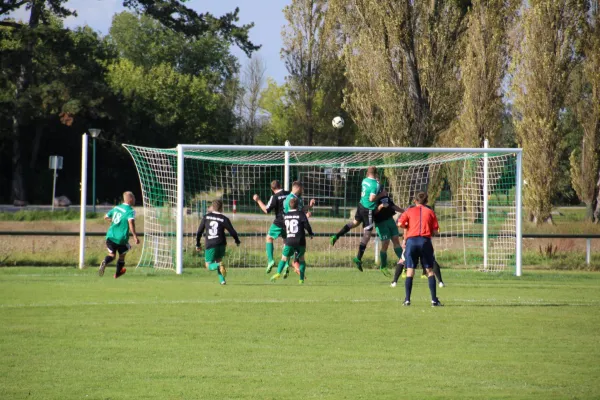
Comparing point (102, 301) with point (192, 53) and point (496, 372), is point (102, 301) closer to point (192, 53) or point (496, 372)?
point (496, 372)

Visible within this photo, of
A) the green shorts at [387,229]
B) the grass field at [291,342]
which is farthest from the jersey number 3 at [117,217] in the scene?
the green shorts at [387,229]

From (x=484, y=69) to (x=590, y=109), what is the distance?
23.7ft

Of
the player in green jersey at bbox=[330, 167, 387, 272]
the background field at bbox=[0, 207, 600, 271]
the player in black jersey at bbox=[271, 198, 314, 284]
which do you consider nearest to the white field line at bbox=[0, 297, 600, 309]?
the player in black jersey at bbox=[271, 198, 314, 284]

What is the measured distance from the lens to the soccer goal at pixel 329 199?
21.5 metres

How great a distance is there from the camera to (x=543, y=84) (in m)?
36.3

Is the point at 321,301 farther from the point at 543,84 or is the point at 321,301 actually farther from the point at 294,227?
the point at 543,84

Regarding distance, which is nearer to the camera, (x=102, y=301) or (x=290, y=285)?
(x=102, y=301)

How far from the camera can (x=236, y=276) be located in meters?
20.6

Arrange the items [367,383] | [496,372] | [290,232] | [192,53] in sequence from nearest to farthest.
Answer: [367,383], [496,372], [290,232], [192,53]

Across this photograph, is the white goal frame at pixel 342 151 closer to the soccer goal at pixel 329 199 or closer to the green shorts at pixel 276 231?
the soccer goal at pixel 329 199

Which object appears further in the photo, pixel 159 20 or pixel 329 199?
pixel 159 20

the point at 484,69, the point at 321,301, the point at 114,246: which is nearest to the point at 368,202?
the point at 321,301

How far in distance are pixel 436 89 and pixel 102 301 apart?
18.7 m

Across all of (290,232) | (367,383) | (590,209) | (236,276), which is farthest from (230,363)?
(590,209)
